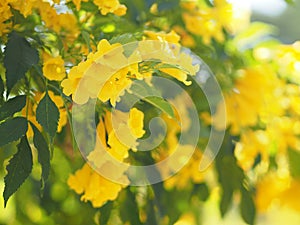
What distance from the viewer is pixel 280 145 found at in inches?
44.9

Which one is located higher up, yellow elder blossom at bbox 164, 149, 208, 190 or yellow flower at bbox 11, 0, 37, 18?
yellow flower at bbox 11, 0, 37, 18

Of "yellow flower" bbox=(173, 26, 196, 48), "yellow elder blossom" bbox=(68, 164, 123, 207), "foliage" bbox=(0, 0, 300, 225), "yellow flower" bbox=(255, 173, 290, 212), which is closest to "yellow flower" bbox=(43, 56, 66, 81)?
"foliage" bbox=(0, 0, 300, 225)

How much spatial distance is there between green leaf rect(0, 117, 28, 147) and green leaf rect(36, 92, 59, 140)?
31 millimetres

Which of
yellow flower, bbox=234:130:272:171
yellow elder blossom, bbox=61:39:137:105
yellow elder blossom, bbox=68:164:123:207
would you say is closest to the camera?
yellow elder blossom, bbox=61:39:137:105

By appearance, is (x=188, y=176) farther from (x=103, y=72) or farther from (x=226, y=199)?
(x=103, y=72)

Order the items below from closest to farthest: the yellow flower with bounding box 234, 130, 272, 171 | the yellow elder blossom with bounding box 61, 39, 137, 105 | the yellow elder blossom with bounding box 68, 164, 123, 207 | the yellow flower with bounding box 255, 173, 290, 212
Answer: the yellow elder blossom with bounding box 61, 39, 137, 105 < the yellow elder blossom with bounding box 68, 164, 123, 207 < the yellow flower with bounding box 234, 130, 272, 171 < the yellow flower with bounding box 255, 173, 290, 212

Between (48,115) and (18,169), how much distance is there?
0.07m

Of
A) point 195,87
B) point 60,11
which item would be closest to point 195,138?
point 195,87

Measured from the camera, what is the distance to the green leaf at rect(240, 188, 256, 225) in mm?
938

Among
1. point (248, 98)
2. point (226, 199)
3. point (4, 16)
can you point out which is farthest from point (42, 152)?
point (248, 98)

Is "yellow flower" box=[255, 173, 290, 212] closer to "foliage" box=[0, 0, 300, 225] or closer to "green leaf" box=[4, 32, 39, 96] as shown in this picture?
"foliage" box=[0, 0, 300, 225]

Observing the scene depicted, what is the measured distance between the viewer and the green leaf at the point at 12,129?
0.61m

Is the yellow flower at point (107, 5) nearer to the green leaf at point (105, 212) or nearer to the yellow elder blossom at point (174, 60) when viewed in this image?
the yellow elder blossom at point (174, 60)

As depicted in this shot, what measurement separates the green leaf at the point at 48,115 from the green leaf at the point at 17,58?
36 mm
